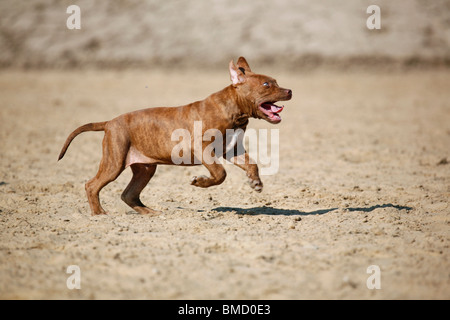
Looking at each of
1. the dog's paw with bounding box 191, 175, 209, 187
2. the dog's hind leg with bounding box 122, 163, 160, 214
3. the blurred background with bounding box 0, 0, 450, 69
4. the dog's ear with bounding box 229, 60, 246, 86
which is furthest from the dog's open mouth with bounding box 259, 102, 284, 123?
the blurred background with bounding box 0, 0, 450, 69

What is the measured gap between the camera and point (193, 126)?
21.7ft

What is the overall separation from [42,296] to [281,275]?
200 centimetres

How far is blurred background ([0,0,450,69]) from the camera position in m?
22.9

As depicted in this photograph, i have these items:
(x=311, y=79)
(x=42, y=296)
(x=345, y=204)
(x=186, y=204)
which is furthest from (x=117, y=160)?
(x=311, y=79)

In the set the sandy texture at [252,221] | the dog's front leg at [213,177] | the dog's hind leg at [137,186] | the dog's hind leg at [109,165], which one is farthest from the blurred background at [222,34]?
the dog's front leg at [213,177]

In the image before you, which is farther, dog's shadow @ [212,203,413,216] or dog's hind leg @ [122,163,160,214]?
dog's hind leg @ [122,163,160,214]

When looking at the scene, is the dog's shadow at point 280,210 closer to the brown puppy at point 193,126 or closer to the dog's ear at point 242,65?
the brown puppy at point 193,126

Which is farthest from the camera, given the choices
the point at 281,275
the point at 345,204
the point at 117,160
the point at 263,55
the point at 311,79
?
the point at 263,55

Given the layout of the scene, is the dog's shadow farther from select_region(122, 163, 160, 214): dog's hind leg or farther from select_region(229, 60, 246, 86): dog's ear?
select_region(229, 60, 246, 86): dog's ear

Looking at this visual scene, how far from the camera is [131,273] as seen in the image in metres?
5.07

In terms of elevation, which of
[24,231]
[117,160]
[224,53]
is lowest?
[24,231]

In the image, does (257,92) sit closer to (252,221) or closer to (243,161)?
(243,161)

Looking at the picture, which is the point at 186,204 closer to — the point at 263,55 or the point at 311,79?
the point at 311,79

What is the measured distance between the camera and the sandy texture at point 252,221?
16.1 feet
